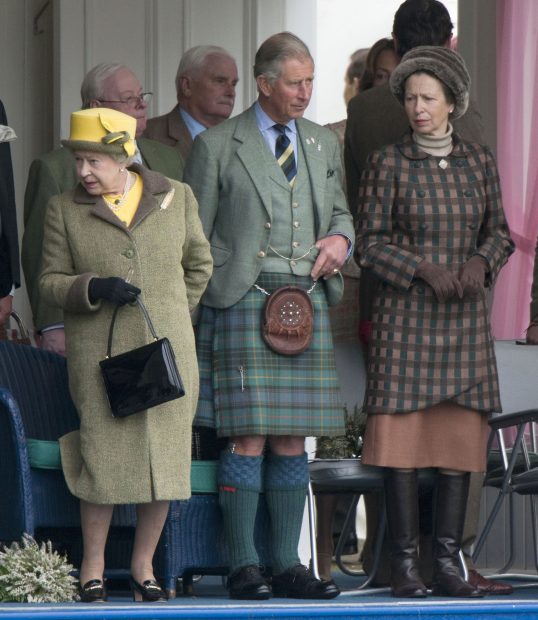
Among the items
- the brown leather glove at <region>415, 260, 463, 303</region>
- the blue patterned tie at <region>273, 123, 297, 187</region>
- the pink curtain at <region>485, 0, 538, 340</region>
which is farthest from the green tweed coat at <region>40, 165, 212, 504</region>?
the pink curtain at <region>485, 0, 538, 340</region>

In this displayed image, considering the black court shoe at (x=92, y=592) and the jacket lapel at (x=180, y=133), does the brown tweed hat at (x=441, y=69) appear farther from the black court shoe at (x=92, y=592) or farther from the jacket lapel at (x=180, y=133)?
the black court shoe at (x=92, y=592)

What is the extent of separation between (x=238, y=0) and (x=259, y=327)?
2.69 metres

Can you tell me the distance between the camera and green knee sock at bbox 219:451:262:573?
17.7 feet

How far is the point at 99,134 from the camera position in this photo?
17.0 feet

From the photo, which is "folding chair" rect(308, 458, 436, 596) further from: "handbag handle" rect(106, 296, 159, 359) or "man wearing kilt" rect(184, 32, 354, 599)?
"handbag handle" rect(106, 296, 159, 359)

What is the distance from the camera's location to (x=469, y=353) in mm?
5594

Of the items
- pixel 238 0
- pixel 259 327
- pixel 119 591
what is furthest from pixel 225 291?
pixel 238 0

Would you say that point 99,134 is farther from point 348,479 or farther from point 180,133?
point 348,479

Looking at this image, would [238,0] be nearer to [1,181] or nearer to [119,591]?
[1,181]

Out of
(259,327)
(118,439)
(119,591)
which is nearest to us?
(118,439)

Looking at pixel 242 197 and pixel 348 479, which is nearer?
pixel 242 197

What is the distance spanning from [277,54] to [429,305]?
920 millimetres

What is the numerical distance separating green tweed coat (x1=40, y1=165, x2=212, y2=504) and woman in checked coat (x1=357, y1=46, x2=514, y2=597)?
0.63 m

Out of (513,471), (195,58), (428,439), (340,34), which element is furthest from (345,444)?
(340,34)
